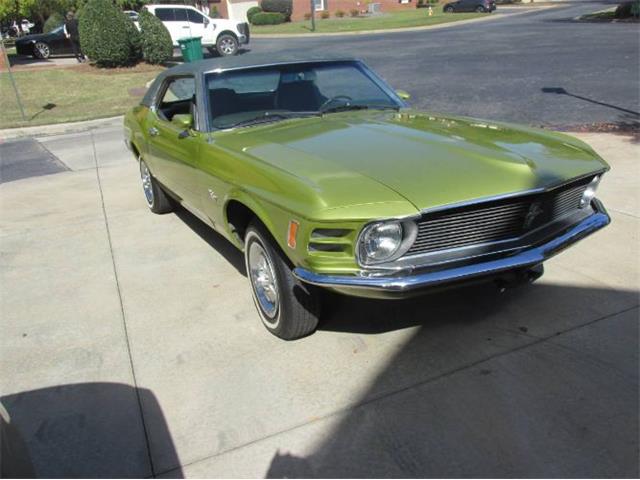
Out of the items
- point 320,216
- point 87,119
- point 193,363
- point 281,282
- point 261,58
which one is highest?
point 261,58

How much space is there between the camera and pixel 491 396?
9.14 feet

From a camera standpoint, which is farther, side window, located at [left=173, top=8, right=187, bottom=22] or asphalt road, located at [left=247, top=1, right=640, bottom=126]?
side window, located at [left=173, top=8, right=187, bottom=22]

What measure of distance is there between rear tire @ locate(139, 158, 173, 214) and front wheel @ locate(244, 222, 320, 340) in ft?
8.05

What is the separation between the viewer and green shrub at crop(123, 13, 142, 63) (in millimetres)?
18266

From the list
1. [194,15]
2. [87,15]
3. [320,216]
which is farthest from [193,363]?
[194,15]

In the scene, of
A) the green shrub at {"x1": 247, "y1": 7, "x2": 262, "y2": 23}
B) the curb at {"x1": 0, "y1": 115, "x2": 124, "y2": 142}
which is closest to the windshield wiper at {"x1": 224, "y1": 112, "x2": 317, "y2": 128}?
the curb at {"x1": 0, "y1": 115, "x2": 124, "y2": 142}

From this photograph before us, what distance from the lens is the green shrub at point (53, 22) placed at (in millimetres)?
35281

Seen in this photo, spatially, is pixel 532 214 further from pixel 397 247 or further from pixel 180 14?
pixel 180 14

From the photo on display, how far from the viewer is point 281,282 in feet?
10.3

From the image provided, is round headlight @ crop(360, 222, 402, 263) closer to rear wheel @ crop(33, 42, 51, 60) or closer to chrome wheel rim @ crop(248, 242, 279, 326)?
chrome wheel rim @ crop(248, 242, 279, 326)

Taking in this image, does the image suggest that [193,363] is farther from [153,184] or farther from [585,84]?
[585,84]

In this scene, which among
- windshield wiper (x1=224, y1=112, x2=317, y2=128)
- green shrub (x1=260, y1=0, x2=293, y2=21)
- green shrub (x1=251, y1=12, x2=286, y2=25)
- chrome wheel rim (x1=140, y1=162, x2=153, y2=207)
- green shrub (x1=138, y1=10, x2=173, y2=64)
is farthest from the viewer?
green shrub (x1=260, y1=0, x2=293, y2=21)

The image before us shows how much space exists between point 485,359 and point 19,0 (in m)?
32.7

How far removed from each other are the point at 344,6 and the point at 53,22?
27718 millimetres
